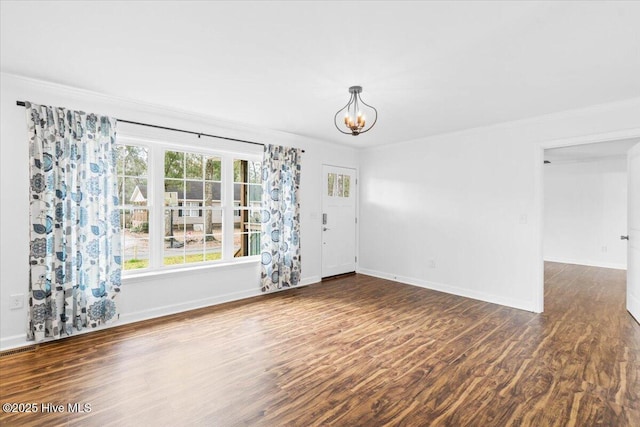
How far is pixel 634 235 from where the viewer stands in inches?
144

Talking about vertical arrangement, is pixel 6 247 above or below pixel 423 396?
above

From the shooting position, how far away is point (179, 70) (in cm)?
276

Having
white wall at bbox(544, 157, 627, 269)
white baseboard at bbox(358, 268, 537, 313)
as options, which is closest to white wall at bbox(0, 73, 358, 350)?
white baseboard at bbox(358, 268, 537, 313)

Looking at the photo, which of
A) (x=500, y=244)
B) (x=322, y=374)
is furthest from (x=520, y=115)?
(x=322, y=374)

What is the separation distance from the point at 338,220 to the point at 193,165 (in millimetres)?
2857

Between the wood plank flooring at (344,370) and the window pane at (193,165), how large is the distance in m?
1.83

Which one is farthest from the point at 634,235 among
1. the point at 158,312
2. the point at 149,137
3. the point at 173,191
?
the point at 149,137

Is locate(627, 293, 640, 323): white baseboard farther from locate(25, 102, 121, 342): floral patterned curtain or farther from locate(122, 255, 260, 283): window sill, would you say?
locate(25, 102, 121, 342): floral patterned curtain

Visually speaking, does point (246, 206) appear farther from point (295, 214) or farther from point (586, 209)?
point (586, 209)

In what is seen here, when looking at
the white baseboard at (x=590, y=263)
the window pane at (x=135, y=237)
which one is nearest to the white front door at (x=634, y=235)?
the white baseboard at (x=590, y=263)

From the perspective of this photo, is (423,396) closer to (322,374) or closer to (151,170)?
(322,374)

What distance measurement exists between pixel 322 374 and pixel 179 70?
9.52ft

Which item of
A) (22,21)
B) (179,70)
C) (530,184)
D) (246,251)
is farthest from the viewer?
(246,251)

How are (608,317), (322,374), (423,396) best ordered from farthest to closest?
(608,317) → (322,374) → (423,396)
